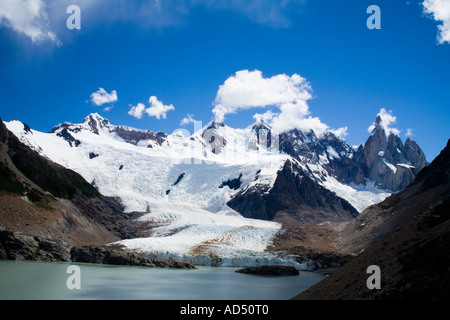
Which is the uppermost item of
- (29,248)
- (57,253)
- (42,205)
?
(42,205)

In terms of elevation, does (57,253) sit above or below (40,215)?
below

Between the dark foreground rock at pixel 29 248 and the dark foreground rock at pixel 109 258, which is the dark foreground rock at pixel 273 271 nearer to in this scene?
the dark foreground rock at pixel 109 258

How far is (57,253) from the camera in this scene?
76438 mm

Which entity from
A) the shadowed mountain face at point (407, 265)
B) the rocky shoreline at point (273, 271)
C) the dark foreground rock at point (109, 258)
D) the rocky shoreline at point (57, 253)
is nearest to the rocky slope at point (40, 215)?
the rocky shoreline at point (57, 253)

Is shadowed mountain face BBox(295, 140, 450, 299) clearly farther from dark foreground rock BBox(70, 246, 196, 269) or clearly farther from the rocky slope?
the rocky slope

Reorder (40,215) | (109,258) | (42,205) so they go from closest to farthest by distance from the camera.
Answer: (109,258) → (40,215) → (42,205)

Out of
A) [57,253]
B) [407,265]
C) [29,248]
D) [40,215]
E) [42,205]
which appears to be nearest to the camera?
[407,265]

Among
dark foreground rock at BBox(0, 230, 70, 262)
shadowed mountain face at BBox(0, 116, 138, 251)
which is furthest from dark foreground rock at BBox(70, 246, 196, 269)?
shadowed mountain face at BBox(0, 116, 138, 251)

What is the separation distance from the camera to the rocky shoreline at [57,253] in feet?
228

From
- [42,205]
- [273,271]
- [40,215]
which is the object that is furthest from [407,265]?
[42,205]

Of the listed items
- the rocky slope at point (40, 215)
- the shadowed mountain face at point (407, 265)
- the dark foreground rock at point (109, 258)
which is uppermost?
the rocky slope at point (40, 215)

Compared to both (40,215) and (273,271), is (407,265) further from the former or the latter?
(40,215)

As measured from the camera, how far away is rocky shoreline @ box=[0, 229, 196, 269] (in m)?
69.4
